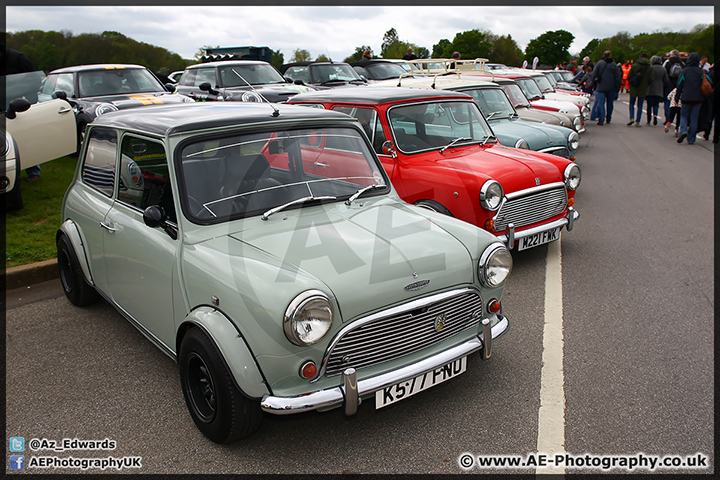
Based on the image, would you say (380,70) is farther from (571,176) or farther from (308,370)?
(308,370)

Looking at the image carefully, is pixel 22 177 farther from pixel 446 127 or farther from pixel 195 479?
pixel 195 479

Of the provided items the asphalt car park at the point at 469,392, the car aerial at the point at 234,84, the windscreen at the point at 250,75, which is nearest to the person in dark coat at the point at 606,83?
the car aerial at the point at 234,84

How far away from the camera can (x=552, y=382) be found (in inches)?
139

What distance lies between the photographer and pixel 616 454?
286 centimetres

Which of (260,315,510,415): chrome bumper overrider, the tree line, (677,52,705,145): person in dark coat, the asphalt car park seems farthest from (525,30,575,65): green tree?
(260,315,510,415): chrome bumper overrider

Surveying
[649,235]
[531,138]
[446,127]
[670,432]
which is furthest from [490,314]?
[531,138]

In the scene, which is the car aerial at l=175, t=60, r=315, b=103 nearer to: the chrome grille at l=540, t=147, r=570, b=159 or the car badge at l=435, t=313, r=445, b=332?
the chrome grille at l=540, t=147, r=570, b=159

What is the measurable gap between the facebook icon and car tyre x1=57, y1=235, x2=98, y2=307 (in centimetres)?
178

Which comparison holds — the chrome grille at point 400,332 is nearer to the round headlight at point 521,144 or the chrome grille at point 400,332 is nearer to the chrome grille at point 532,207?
the chrome grille at point 532,207

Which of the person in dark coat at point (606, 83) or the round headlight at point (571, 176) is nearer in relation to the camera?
the round headlight at point (571, 176)

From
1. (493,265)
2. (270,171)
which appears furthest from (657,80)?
(270,171)

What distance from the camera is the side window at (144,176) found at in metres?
3.41

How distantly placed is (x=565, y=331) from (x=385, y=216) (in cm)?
180

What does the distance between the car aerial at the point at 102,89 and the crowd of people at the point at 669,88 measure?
11813 millimetres
